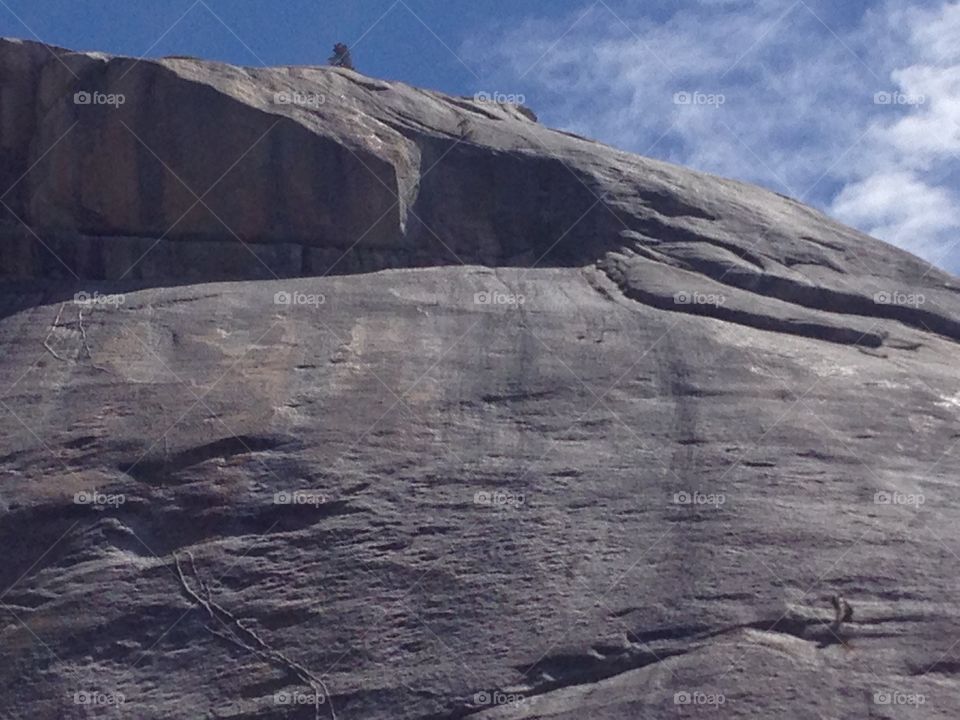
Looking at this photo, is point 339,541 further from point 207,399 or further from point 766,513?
point 766,513

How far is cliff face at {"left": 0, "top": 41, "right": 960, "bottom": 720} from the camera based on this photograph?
11711 millimetres

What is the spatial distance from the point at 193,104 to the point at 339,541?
650 cm

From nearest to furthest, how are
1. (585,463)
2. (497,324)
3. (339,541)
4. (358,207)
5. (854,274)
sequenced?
1. (339,541)
2. (585,463)
3. (497,324)
4. (358,207)
5. (854,274)

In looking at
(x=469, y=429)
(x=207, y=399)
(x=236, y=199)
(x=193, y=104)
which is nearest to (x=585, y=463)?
(x=469, y=429)

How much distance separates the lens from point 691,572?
41.1ft

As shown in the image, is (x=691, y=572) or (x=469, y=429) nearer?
(x=691, y=572)

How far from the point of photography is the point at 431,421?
13625 millimetres

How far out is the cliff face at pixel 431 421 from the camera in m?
11.7

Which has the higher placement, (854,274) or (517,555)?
(854,274)

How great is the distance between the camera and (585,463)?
530 inches

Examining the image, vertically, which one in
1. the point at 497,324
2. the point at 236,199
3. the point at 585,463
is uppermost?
the point at 236,199

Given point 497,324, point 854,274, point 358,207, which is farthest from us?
point 854,274

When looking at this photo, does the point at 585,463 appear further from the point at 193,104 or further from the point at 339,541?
the point at 193,104

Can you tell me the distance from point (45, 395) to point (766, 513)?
7741 mm
